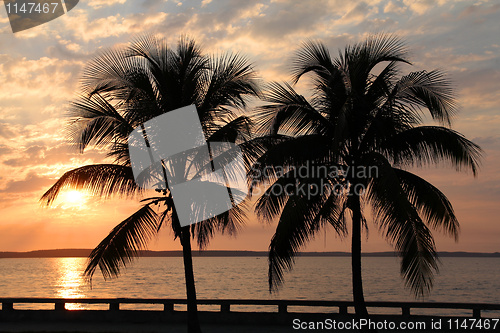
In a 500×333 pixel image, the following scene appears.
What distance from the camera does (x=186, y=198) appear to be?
46.9 ft

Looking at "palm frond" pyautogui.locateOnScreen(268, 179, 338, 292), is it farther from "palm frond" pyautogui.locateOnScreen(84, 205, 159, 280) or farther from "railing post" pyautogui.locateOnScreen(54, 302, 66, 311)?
"railing post" pyautogui.locateOnScreen(54, 302, 66, 311)

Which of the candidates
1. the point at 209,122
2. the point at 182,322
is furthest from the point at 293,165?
the point at 182,322

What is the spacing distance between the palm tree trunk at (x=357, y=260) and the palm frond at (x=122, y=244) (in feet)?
18.1

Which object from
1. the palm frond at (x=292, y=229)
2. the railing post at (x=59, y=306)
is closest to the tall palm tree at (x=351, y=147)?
the palm frond at (x=292, y=229)

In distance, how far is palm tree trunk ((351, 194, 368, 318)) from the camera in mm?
13414

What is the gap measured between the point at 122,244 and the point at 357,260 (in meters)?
6.29

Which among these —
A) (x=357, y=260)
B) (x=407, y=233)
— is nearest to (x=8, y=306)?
(x=357, y=260)

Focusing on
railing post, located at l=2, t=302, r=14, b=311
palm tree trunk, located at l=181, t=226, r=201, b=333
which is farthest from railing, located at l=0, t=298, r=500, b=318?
palm tree trunk, located at l=181, t=226, r=201, b=333

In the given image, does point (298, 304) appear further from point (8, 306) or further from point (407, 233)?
point (8, 306)

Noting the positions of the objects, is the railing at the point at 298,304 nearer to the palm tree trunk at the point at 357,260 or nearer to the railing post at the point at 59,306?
the railing post at the point at 59,306

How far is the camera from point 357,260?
1364 centimetres

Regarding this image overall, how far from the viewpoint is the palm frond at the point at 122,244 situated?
13.6 m

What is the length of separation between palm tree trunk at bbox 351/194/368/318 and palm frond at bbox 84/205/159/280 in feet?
18.1

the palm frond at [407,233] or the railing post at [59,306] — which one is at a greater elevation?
the palm frond at [407,233]
